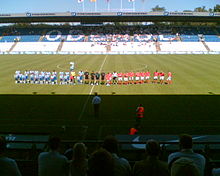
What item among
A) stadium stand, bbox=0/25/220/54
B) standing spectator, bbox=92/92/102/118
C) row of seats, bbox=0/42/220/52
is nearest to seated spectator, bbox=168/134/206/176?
standing spectator, bbox=92/92/102/118

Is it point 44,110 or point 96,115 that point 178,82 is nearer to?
point 96,115

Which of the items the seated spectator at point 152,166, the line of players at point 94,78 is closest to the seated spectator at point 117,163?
the seated spectator at point 152,166

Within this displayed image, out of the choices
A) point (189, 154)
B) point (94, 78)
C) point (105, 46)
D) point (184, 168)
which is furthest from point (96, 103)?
point (105, 46)

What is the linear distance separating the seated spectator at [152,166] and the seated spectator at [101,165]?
708 millimetres

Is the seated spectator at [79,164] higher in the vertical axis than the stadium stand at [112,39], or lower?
lower

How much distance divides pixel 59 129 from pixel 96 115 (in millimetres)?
2561

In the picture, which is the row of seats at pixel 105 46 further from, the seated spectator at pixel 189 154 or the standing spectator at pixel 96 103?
the seated spectator at pixel 189 154

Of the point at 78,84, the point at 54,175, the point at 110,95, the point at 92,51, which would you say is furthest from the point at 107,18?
the point at 54,175

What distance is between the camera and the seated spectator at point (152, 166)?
3.37 meters

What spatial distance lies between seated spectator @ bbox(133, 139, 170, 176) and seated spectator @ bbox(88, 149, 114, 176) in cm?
71

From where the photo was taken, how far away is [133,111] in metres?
15.1

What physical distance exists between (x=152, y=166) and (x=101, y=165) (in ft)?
3.05

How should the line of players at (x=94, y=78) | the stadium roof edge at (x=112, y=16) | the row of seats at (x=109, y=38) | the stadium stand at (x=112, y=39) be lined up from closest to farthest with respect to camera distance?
the line of players at (x=94, y=78), the stadium roof edge at (x=112, y=16), the stadium stand at (x=112, y=39), the row of seats at (x=109, y=38)

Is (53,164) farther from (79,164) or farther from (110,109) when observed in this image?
(110,109)
